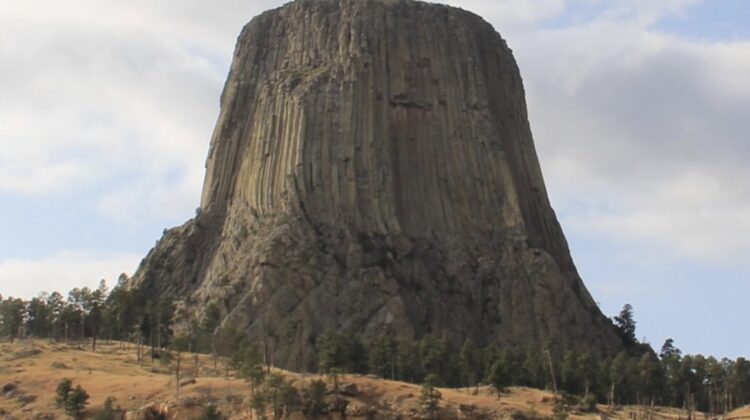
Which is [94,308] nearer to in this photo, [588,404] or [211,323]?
[211,323]

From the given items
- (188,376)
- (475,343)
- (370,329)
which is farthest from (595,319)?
(188,376)

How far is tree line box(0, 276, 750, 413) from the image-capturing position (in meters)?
134

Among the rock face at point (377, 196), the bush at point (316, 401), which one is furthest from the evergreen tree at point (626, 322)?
the bush at point (316, 401)

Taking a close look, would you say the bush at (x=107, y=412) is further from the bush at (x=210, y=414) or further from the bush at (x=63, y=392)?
the bush at (x=210, y=414)

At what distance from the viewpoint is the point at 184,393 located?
381 ft

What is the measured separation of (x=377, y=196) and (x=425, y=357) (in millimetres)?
30843

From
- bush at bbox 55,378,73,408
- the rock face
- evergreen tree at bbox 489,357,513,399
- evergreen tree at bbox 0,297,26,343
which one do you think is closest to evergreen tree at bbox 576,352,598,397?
evergreen tree at bbox 489,357,513,399

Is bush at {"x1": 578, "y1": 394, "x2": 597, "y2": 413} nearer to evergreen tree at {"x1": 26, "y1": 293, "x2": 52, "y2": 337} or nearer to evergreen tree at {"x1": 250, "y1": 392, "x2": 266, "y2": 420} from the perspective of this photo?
evergreen tree at {"x1": 250, "y1": 392, "x2": 266, "y2": 420}

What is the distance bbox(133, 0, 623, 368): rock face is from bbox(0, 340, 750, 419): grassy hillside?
17310 millimetres

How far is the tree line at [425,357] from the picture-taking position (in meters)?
134

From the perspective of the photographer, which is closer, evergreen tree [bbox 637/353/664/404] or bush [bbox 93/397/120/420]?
bush [bbox 93/397/120/420]

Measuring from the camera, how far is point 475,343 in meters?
155

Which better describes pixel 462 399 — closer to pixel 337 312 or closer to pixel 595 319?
pixel 337 312

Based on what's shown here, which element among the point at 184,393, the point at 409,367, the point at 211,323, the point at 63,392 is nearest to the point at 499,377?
the point at 409,367
